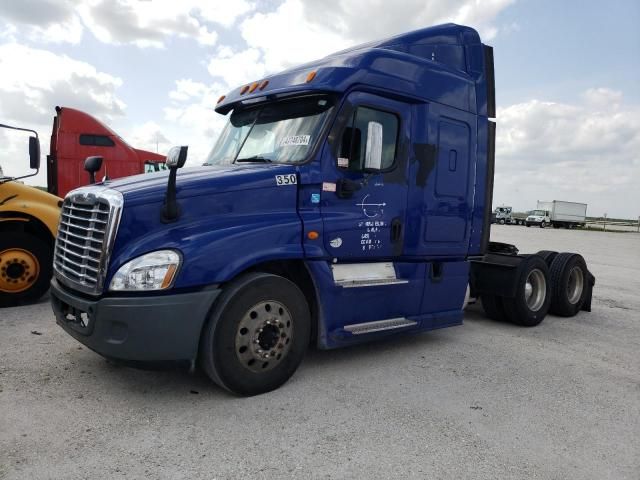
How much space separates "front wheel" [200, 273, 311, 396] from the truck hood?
0.76 m

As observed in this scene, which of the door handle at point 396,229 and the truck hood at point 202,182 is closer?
the truck hood at point 202,182

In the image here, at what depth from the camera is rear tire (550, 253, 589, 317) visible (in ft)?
24.1

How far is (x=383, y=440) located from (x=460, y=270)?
292cm

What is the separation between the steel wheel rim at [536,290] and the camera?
273 inches

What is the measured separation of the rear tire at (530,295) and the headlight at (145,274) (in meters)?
4.77

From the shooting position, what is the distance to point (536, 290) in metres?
7.05

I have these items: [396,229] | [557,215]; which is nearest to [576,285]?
[396,229]

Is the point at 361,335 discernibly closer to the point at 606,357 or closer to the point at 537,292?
the point at 606,357

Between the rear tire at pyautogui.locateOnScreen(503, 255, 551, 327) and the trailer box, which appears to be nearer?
the rear tire at pyautogui.locateOnScreen(503, 255, 551, 327)

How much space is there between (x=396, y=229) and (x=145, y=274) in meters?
2.55

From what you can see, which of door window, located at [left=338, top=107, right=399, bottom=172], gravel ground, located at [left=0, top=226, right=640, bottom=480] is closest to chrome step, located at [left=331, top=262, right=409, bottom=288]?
gravel ground, located at [left=0, top=226, right=640, bottom=480]

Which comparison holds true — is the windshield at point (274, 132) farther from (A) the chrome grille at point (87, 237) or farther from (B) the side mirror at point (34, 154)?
(B) the side mirror at point (34, 154)

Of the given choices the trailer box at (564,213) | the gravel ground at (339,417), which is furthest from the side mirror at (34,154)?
the trailer box at (564,213)

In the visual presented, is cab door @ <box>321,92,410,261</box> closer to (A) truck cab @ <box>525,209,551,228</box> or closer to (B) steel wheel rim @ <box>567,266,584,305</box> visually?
(B) steel wheel rim @ <box>567,266,584,305</box>
